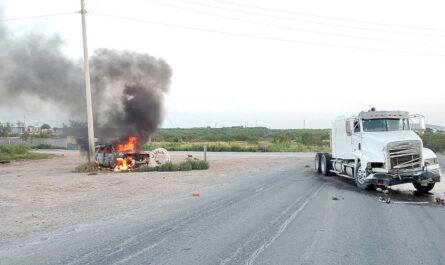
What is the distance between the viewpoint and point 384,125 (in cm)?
1526

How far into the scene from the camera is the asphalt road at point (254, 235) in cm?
638

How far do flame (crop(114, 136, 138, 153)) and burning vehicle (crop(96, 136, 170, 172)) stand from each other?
2.66 ft

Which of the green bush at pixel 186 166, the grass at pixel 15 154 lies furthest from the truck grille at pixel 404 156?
the grass at pixel 15 154

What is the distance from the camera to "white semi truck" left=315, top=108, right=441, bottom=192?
13.4 metres

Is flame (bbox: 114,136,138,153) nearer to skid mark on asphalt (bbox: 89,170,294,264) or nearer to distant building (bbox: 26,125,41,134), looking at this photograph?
skid mark on asphalt (bbox: 89,170,294,264)

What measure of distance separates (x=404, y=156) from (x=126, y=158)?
1563 cm

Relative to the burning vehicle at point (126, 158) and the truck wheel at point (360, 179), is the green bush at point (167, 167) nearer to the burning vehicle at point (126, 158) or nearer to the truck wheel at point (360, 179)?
the burning vehicle at point (126, 158)

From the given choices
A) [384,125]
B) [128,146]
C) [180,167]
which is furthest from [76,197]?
[128,146]

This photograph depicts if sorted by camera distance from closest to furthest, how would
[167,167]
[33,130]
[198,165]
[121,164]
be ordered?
1. [167,167]
2. [121,164]
3. [198,165]
4. [33,130]

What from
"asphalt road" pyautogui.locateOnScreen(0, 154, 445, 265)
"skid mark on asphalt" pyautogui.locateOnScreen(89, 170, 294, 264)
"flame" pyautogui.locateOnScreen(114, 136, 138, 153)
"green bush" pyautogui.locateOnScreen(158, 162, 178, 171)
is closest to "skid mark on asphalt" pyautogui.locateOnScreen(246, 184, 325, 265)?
"asphalt road" pyautogui.locateOnScreen(0, 154, 445, 265)

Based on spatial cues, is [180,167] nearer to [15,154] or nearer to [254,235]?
[254,235]

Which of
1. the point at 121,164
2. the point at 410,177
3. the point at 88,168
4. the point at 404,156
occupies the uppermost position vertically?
the point at 404,156

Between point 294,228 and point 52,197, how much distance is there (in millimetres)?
8948

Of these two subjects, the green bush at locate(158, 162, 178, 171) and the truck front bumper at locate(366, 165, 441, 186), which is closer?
the truck front bumper at locate(366, 165, 441, 186)
